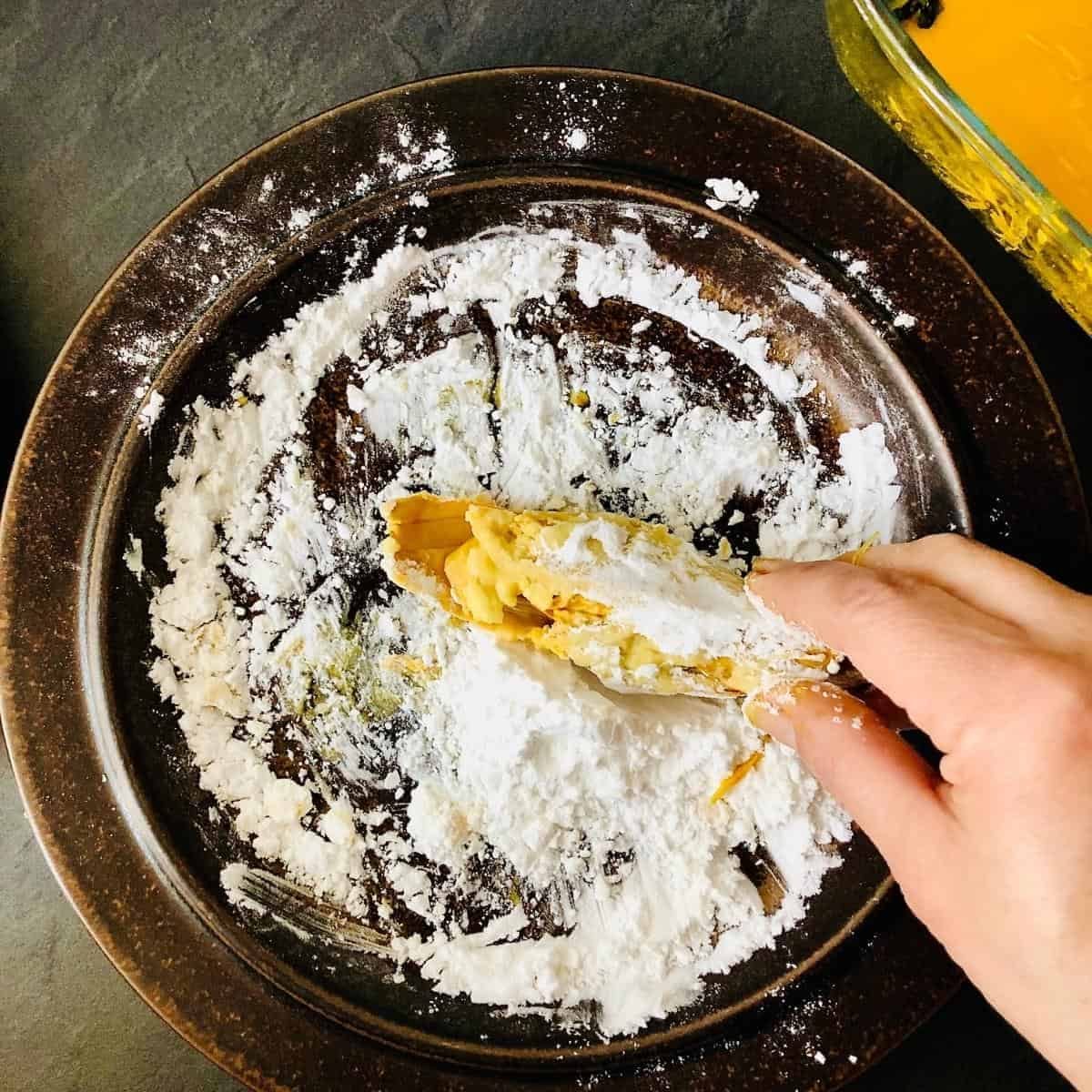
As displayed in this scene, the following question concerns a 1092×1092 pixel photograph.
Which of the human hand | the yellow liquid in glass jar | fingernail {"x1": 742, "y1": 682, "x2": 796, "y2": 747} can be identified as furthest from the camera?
the yellow liquid in glass jar

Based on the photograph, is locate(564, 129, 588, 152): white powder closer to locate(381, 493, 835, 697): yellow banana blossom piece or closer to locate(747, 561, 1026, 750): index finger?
locate(381, 493, 835, 697): yellow banana blossom piece

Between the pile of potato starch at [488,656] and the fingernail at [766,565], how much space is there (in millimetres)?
85

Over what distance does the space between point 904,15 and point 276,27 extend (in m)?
0.70

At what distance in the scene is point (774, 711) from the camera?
0.79 metres

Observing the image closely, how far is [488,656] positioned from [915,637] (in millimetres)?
405

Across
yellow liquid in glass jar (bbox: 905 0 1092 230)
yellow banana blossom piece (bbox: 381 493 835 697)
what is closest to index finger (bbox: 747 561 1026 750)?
yellow banana blossom piece (bbox: 381 493 835 697)

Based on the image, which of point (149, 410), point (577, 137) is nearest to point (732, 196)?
point (577, 137)

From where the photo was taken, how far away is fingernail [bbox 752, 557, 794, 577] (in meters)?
0.81

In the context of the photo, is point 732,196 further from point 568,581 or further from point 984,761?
point 984,761

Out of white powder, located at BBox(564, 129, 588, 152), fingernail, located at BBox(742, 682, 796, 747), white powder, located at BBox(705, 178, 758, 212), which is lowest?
fingernail, located at BBox(742, 682, 796, 747)

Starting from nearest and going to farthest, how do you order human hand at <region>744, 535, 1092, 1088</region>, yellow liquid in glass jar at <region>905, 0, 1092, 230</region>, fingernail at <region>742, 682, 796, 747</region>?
1. human hand at <region>744, 535, 1092, 1088</region>
2. fingernail at <region>742, 682, 796, 747</region>
3. yellow liquid in glass jar at <region>905, 0, 1092, 230</region>

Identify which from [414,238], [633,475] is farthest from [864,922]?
[414,238]

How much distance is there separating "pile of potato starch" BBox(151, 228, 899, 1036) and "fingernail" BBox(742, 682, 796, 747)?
3.7 inches

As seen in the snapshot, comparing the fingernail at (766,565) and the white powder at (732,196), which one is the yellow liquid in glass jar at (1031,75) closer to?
the white powder at (732,196)
